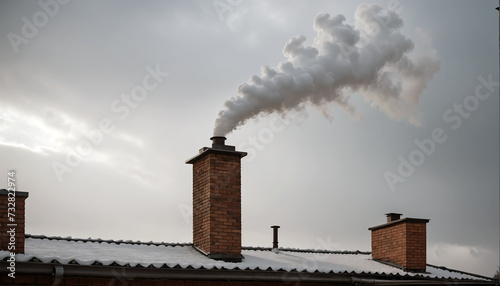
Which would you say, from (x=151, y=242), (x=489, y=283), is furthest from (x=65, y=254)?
(x=489, y=283)

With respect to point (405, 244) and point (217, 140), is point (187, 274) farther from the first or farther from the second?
point (405, 244)

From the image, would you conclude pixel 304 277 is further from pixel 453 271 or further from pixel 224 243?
pixel 453 271

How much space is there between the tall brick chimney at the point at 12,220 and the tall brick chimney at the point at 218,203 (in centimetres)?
347

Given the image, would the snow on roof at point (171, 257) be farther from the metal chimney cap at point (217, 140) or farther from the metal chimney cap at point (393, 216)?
the metal chimney cap at point (217, 140)

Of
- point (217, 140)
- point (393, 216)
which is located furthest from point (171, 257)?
point (393, 216)

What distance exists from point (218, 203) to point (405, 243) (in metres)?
4.48

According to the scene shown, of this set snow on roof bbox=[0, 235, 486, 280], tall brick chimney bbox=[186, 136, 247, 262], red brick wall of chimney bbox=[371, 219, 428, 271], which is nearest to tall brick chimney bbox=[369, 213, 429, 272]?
red brick wall of chimney bbox=[371, 219, 428, 271]

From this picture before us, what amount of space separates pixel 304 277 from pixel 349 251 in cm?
526

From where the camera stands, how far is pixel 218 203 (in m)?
11.3

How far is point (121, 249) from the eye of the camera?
34.6 feet

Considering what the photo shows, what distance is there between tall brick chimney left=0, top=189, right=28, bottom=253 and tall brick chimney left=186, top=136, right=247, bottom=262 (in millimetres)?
3470

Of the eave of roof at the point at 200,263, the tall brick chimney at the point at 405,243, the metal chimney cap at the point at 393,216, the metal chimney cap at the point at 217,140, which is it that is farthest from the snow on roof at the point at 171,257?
the metal chimney cap at the point at 217,140

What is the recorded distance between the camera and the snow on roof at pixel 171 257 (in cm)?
852

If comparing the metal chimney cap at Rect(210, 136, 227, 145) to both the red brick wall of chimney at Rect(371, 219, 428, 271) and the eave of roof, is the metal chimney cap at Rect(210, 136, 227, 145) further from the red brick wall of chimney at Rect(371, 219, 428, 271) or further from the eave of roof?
the red brick wall of chimney at Rect(371, 219, 428, 271)
